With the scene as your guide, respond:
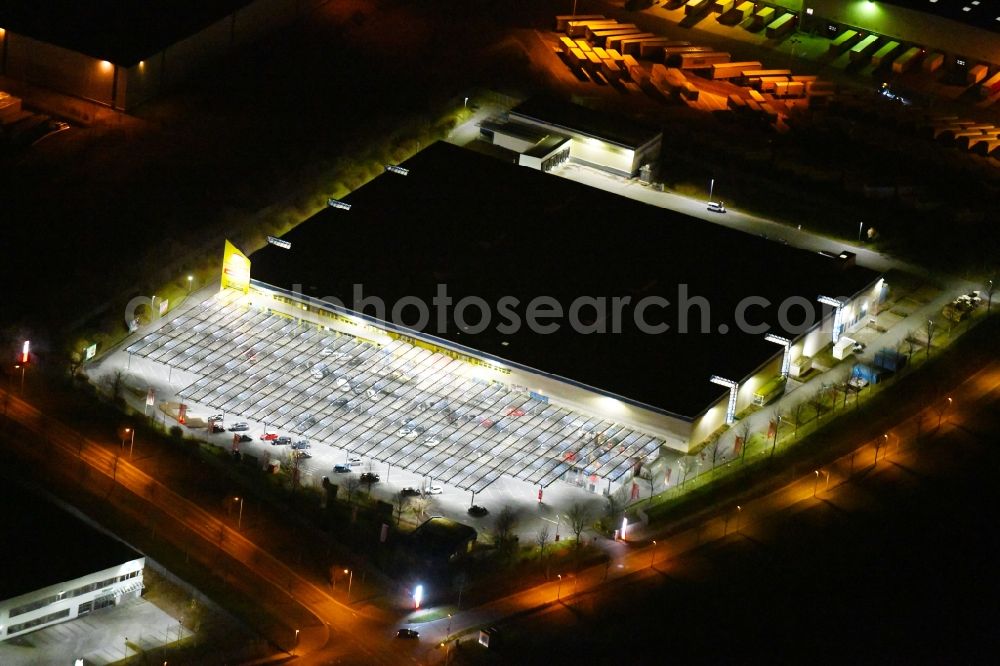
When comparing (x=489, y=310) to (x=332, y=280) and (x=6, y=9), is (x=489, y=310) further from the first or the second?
(x=6, y=9)

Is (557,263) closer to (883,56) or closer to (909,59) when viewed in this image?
(883,56)

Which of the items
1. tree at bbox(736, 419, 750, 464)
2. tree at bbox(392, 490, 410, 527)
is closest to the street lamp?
tree at bbox(392, 490, 410, 527)

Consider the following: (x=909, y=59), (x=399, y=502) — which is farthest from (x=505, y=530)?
(x=909, y=59)

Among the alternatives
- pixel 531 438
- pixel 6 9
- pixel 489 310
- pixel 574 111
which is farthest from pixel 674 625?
pixel 6 9

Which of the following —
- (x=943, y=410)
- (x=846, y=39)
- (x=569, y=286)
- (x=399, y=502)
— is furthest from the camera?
(x=846, y=39)

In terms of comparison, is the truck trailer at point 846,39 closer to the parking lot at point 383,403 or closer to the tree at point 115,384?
the parking lot at point 383,403

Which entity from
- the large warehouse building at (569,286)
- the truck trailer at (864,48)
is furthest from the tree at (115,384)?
the truck trailer at (864,48)
